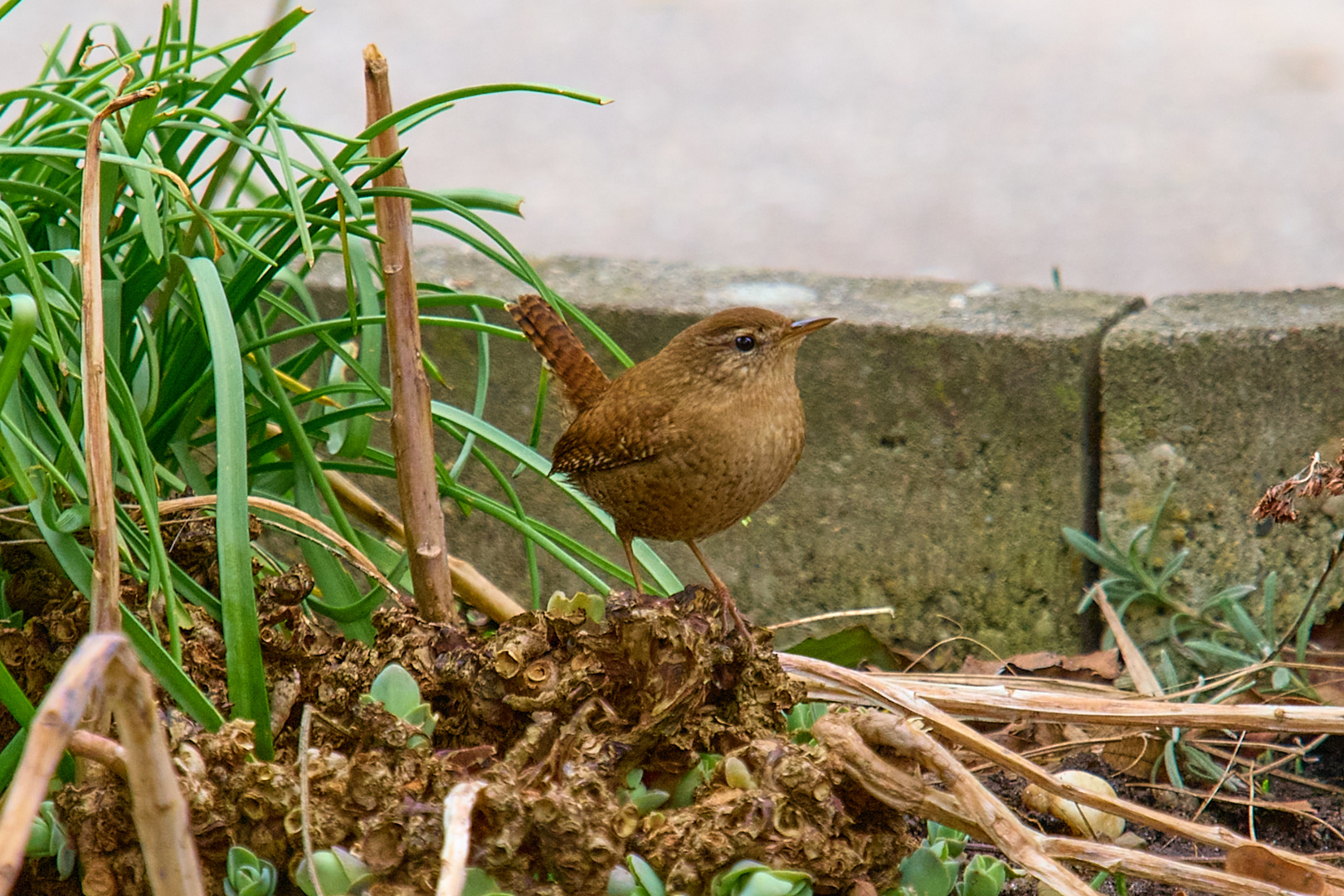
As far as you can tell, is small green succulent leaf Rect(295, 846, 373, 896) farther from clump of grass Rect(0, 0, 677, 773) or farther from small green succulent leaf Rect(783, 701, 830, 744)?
small green succulent leaf Rect(783, 701, 830, 744)

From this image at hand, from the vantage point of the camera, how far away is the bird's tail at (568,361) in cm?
254

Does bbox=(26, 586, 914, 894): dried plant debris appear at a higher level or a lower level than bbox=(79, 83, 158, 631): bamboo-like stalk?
lower

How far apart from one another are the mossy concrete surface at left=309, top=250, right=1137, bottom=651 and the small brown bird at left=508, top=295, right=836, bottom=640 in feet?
2.11

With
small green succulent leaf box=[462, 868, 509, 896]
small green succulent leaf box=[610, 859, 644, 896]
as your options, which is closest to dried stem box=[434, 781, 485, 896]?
small green succulent leaf box=[462, 868, 509, 896]

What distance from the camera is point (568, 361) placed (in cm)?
255

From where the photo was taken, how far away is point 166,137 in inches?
81.7

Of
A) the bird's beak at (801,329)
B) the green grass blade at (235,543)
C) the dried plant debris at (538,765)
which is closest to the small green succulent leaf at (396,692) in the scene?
the dried plant debris at (538,765)

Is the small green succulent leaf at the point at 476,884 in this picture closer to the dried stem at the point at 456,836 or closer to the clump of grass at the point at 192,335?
the dried stem at the point at 456,836

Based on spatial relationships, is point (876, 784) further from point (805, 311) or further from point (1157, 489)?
point (805, 311)

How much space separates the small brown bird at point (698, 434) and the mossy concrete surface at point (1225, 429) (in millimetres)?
882

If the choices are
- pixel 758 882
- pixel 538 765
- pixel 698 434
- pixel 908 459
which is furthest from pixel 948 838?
pixel 908 459

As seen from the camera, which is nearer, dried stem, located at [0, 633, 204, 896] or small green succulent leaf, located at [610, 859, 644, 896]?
dried stem, located at [0, 633, 204, 896]

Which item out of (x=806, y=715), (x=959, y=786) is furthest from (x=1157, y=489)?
(x=959, y=786)

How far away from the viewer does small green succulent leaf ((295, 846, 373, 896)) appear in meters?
1.47
